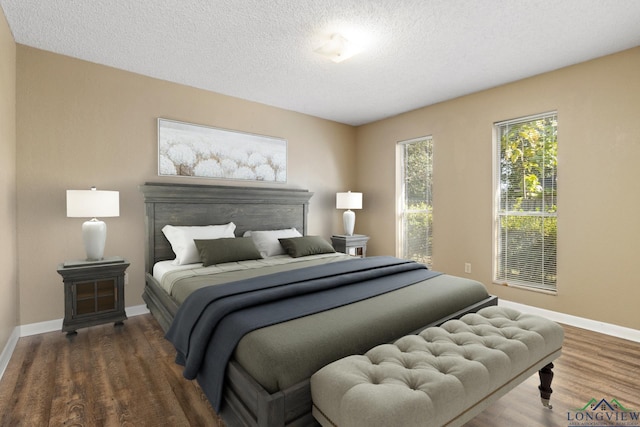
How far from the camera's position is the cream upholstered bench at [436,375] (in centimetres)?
116

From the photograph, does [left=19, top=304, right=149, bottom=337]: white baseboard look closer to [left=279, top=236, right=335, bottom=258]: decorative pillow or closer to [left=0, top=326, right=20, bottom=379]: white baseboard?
[left=0, top=326, right=20, bottom=379]: white baseboard

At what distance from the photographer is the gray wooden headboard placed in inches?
135

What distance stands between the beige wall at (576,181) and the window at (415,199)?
0.87 feet

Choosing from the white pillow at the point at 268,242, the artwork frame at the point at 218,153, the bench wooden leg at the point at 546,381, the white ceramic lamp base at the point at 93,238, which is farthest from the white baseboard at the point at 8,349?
the bench wooden leg at the point at 546,381

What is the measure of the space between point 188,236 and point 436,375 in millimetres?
2750

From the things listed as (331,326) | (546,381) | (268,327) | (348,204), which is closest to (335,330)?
(331,326)

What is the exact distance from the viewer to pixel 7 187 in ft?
8.33

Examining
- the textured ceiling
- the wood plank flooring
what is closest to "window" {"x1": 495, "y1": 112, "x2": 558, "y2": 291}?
the textured ceiling

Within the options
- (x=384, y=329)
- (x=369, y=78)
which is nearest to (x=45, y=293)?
(x=384, y=329)

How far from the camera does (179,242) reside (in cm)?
326

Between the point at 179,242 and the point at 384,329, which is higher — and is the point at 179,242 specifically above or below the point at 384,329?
above

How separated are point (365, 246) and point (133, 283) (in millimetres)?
3219

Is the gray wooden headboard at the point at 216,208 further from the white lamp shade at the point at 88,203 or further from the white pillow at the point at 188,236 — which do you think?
the white lamp shade at the point at 88,203

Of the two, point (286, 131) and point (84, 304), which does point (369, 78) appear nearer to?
point (286, 131)
